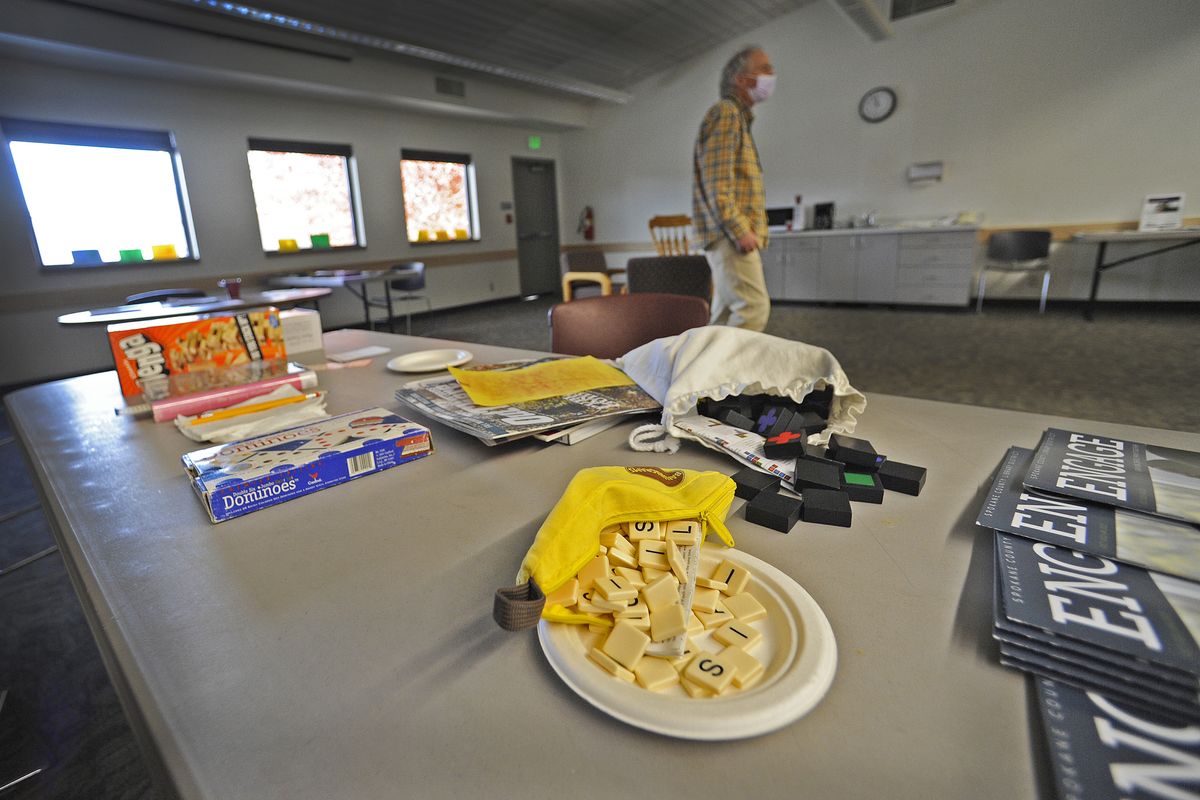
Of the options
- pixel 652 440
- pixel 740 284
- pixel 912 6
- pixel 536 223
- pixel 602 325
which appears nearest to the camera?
pixel 652 440

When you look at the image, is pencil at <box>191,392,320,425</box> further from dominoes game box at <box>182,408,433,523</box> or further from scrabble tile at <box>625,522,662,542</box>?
scrabble tile at <box>625,522,662,542</box>

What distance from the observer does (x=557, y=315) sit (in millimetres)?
1681

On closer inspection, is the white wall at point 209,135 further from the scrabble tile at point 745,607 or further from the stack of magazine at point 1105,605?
the stack of magazine at point 1105,605

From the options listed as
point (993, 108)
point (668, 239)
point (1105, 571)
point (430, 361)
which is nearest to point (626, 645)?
point (1105, 571)

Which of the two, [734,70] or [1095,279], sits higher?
[734,70]

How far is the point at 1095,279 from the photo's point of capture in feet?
16.4

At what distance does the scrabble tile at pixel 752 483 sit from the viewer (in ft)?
2.02

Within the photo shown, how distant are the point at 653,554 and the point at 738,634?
90mm

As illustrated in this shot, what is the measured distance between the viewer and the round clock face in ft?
20.0

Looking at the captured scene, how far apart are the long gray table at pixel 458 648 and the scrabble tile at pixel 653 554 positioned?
0.35 feet

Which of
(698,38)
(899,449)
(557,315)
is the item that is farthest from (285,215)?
(899,449)

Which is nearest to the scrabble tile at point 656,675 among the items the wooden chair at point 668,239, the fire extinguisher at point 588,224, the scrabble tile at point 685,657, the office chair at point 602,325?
the scrabble tile at point 685,657

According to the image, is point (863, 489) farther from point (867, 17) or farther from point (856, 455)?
point (867, 17)

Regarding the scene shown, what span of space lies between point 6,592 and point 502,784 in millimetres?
2284
